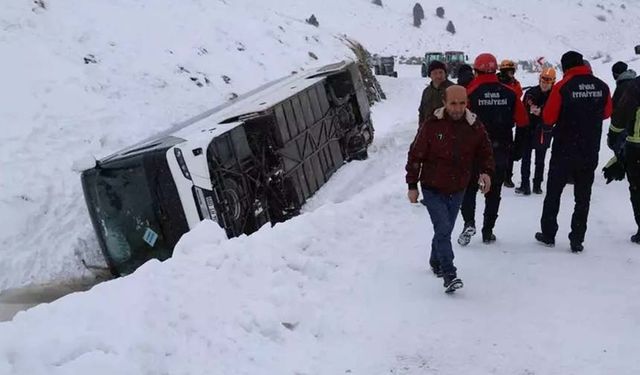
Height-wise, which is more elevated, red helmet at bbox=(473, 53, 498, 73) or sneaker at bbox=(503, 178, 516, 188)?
red helmet at bbox=(473, 53, 498, 73)

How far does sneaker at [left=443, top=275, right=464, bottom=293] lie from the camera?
508cm

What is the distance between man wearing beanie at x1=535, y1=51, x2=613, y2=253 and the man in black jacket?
0.45 m

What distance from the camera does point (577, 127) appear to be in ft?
19.1

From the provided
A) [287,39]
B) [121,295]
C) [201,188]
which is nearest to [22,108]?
[201,188]

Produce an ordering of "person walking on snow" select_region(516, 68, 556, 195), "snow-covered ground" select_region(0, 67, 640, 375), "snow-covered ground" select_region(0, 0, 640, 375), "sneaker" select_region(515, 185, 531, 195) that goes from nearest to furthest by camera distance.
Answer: "snow-covered ground" select_region(0, 67, 640, 375), "snow-covered ground" select_region(0, 0, 640, 375), "person walking on snow" select_region(516, 68, 556, 195), "sneaker" select_region(515, 185, 531, 195)

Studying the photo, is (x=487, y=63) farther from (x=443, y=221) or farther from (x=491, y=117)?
(x=443, y=221)

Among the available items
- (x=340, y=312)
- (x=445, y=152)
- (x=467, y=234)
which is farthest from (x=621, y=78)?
(x=340, y=312)

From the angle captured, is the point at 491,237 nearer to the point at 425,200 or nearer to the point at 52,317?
the point at 425,200

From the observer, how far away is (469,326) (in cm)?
460

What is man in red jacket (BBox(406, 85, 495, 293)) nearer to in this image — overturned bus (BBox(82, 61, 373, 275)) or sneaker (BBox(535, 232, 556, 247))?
sneaker (BBox(535, 232, 556, 247))

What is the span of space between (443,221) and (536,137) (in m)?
4.25

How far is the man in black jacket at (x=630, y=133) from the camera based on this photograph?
6129 millimetres

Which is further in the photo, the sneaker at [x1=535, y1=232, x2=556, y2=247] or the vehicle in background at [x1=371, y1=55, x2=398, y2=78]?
the vehicle in background at [x1=371, y1=55, x2=398, y2=78]

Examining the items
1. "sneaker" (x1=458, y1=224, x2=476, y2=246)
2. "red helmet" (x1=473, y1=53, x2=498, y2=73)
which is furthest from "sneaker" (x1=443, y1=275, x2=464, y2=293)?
"red helmet" (x1=473, y1=53, x2=498, y2=73)
